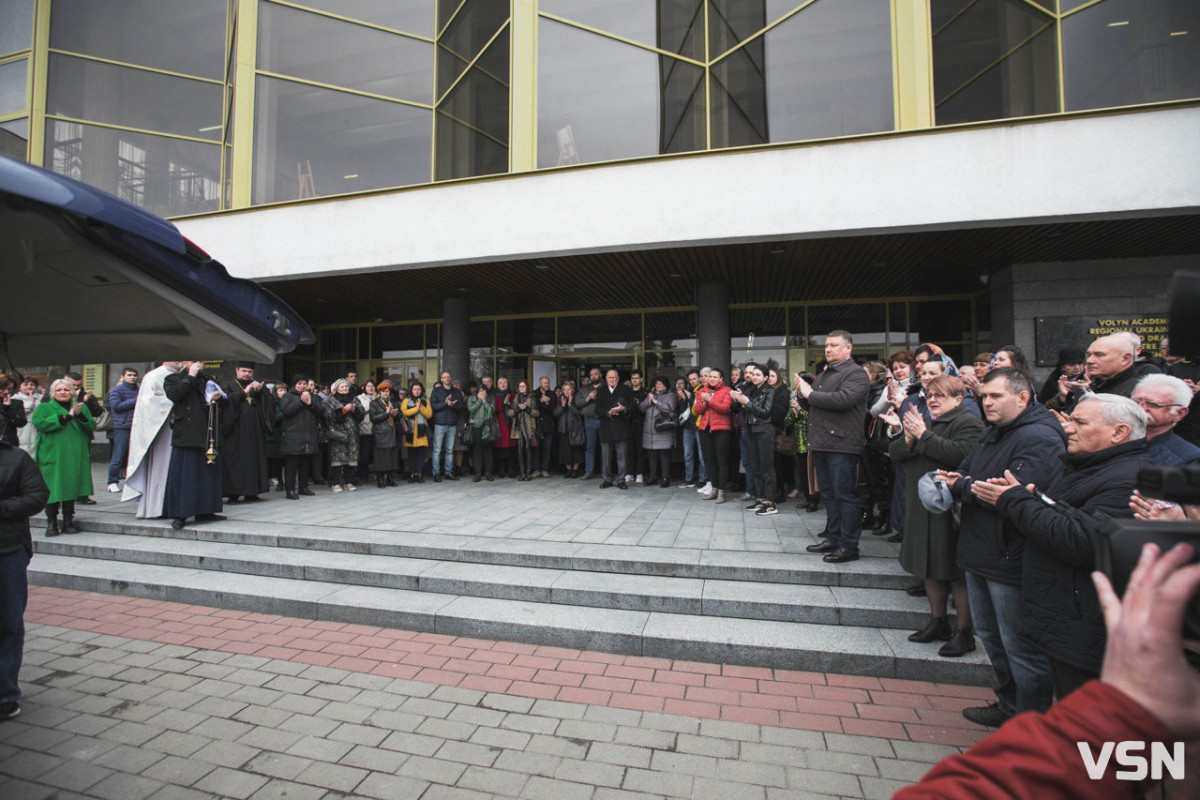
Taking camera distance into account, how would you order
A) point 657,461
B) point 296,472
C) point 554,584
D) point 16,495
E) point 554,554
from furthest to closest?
point 657,461
point 296,472
point 554,554
point 554,584
point 16,495

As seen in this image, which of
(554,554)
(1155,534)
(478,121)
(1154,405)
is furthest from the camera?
(478,121)

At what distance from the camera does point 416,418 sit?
430 inches

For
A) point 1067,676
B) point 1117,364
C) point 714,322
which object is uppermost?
point 714,322

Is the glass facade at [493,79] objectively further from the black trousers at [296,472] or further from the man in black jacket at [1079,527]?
the man in black jacket at [1079,527]

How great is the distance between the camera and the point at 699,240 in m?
8.96

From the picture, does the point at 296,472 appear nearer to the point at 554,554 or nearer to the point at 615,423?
the point at 615,423

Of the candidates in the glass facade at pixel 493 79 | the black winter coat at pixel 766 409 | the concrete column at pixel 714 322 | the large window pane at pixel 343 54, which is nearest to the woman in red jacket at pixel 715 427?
the black winter coat at pixel 766 409

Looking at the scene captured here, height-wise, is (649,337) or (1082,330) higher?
(649,337)

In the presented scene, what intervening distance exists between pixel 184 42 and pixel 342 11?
490 centimetres

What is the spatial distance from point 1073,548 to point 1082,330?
9527mm

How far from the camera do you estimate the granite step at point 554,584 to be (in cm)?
434

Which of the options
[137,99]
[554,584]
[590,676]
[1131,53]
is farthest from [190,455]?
[1131,53]

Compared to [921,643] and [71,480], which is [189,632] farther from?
[921,643]

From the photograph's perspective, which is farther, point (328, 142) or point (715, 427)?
point (328, 142)
